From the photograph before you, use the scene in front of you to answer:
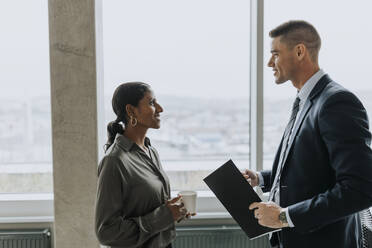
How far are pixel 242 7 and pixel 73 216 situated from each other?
1852mm

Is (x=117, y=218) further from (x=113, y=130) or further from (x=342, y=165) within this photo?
(x=342, y=165)

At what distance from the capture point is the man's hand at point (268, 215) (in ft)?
4.73

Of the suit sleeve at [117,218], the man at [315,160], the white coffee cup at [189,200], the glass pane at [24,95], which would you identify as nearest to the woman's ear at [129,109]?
the suit sleeve at [117,218]

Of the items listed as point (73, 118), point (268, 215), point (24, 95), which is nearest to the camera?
point (268, 215)

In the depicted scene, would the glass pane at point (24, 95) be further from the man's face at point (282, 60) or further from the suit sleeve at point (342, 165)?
the suit sleeve at point (342, 165)

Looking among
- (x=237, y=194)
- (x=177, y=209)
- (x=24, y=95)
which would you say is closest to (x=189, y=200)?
(x=177, y=209)

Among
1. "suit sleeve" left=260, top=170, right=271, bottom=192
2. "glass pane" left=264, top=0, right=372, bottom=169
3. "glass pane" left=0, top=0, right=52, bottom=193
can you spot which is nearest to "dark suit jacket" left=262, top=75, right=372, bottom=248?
"suit sleeve" left=260, top=170, right=271, bottom=192

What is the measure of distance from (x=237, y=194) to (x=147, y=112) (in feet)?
1.69

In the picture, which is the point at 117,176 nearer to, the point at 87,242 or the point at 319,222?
the point at 319,222

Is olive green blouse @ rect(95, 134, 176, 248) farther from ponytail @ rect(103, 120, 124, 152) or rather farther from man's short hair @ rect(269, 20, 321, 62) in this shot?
man's short hair @ rect(269, 20, 321, 62)

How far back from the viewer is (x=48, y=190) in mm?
2697

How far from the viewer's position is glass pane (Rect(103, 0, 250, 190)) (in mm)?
2672

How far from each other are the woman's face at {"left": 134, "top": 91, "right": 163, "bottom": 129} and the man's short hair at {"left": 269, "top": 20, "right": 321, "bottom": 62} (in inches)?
24.9

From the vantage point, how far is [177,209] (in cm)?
151
